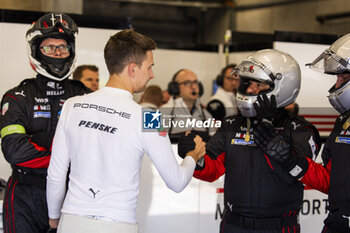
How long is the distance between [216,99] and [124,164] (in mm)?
3780

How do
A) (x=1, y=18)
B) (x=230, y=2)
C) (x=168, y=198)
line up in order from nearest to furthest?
(x=168, y=198) → (x=1, y=18) → (x=230, y=2)

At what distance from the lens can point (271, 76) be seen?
9.57ft

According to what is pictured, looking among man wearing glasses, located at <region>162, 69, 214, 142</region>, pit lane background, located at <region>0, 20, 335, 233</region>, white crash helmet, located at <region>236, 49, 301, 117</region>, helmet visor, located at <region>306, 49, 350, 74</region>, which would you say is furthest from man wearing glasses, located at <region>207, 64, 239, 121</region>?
helmet visor, located at <region>306, 49, 350, 74</region>

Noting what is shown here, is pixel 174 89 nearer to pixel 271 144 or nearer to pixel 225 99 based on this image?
pixel 225 99

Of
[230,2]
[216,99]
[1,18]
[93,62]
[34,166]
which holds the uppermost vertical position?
[230,2]

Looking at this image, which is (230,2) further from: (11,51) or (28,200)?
(28,200)

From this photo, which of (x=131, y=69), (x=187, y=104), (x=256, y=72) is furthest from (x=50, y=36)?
(x=187, y=104)

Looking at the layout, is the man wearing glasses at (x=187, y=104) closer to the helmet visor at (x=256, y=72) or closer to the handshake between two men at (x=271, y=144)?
the helmet visor at (x=256, y=72)

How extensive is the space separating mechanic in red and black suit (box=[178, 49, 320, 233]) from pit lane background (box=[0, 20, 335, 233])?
1094mm

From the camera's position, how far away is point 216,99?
5.93 metres

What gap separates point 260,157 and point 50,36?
1562mm

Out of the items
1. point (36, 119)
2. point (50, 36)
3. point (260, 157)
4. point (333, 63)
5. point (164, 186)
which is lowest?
point (164, 186)

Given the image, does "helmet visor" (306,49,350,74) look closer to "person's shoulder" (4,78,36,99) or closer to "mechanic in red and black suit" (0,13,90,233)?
"mechanic in red and black suit" (0,13,90,233)

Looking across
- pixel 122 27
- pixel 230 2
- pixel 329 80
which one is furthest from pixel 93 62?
pixel 230 2
